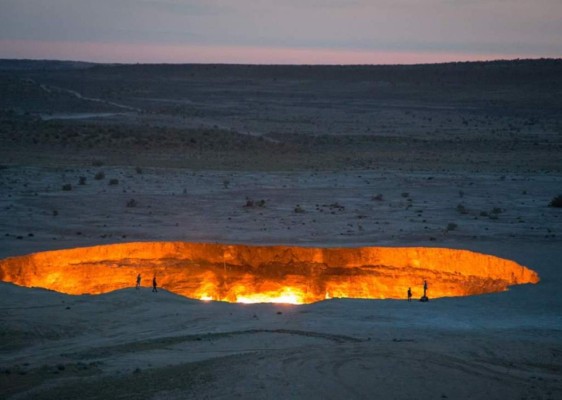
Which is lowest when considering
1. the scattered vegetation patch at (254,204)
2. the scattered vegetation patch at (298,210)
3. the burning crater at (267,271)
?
the scattered vegetation patch at (254,204)

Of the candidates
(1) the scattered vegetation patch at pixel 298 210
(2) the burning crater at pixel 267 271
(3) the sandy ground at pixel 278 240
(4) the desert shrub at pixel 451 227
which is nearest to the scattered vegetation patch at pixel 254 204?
(3) the sandy ground at pixel 278 240

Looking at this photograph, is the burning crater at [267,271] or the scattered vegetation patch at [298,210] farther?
the scattered vegetation patch at [298,210]

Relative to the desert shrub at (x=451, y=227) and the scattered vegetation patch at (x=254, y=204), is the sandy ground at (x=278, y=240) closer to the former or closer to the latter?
the desert shrub at (x=451, y=227)

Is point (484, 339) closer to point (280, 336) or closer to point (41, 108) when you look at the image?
point (280, 336)

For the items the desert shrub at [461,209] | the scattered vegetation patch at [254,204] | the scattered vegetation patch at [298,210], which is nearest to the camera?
the scattered vegetation patch at [298,210]

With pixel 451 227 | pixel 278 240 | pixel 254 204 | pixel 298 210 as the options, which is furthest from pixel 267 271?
pixel 254 204

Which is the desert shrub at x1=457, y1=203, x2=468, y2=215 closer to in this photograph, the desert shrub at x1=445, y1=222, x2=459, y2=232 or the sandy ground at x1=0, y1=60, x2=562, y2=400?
the sandy ground at x1=0, y1=60, x2=562, y2=400

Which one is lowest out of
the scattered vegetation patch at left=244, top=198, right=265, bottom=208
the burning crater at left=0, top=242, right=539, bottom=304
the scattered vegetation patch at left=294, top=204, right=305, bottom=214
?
the scattered vegetation patch at left=244, top=198, right=265, bottom=208

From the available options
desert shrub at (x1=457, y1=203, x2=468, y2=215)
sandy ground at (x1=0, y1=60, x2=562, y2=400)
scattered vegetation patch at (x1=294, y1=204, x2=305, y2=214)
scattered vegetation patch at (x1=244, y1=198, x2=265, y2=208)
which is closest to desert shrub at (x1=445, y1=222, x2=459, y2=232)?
sandy ground at (x1=0, y1=60, x2=562, y2=400)
